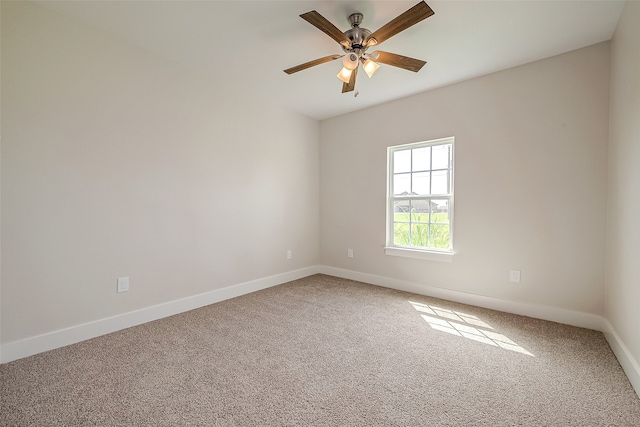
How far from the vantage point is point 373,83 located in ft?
10.3

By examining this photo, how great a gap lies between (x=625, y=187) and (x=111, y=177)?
3927 mm

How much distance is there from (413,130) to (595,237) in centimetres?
205

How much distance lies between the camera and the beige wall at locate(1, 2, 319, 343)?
197cm

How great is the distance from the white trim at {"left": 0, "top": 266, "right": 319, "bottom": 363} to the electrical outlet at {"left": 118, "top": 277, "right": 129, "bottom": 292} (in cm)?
22

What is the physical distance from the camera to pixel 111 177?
7.80 ft

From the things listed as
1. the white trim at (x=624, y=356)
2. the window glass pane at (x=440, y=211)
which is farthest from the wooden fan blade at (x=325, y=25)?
the white trim at (x=624, y=356)

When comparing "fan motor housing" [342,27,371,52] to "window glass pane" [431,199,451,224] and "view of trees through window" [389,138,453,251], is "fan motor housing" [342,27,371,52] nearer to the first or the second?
"view of trees through window" [389,138,453,251]

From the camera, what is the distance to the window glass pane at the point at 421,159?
3.49 metres

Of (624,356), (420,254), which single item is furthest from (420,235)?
(624,356)

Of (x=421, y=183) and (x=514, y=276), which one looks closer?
(x=514, y=276)

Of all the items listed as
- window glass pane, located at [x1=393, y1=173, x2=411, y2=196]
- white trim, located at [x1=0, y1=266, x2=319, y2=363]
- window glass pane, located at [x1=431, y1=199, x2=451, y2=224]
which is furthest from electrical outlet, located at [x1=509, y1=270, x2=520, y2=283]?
white trim, located at [x1=0, y1=266, x2=319, y2=363]

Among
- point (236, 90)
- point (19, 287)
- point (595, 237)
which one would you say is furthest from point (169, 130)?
point (595, 237)

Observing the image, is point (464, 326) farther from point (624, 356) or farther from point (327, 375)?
point (327, 375)

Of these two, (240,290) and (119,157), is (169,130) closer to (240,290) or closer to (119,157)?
(119,157)
